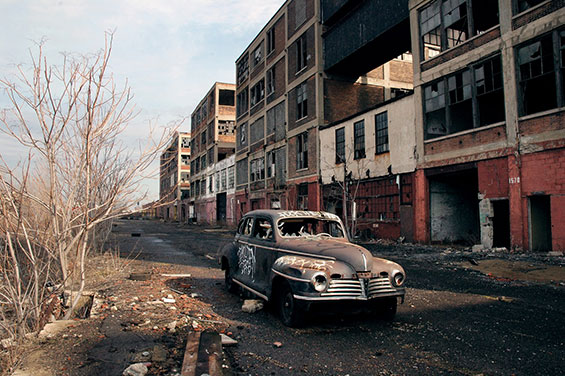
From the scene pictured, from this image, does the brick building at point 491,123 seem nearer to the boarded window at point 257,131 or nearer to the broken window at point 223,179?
the boarded window at point 257,131

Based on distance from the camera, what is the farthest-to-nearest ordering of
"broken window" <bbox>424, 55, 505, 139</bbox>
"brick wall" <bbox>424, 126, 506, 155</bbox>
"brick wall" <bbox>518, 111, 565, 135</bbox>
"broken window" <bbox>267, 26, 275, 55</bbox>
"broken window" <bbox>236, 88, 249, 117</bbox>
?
"broken window" <bbox>236, 88, 249, 117</bbox> → "broken window" <bbox>267, 26, 275, 55</bbox> → "broken window" <bbox>424, 55, 505, 139</bbox> → "brick wall" <bbox>424, 126, 506, 155</bbox> → "brick wall" <bbox>518, 111, 565, 135</bbox>

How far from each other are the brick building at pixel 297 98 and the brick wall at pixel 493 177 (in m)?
8.86

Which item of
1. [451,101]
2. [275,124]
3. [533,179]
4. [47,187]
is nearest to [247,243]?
[47,187]

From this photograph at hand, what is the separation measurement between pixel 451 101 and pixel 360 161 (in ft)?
20.7

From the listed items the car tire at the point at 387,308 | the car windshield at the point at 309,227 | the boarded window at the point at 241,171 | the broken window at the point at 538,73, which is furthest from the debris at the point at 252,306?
the boarded window at the point at 241,171

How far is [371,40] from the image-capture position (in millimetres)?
20703

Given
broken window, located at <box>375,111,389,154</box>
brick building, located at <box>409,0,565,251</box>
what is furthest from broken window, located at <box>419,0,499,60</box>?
broken window, located at <box>375,111,389,154</box>

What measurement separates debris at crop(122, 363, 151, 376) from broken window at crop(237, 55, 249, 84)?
38.4m

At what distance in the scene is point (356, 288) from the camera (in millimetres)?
4910

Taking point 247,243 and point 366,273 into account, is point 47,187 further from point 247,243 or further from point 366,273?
point 366,273

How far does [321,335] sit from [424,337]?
4.12ft

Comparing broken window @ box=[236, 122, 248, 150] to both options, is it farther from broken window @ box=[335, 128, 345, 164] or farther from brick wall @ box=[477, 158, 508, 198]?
brick wall @ box=[477, 158, 508, 198]

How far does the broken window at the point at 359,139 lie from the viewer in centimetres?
2106

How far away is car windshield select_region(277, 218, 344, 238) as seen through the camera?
650cm
